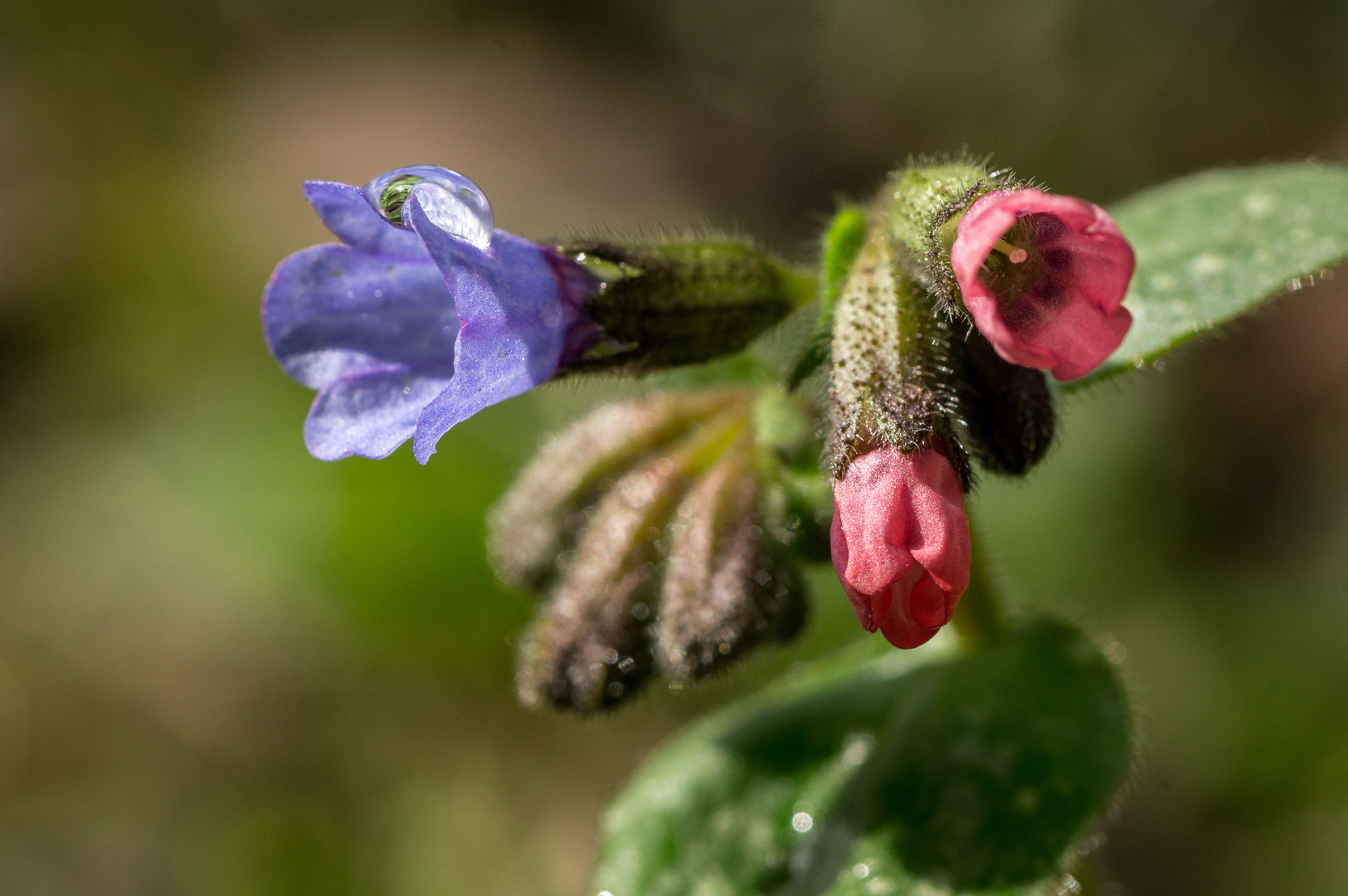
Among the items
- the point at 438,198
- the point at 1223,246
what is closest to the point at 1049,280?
the point at 438,198

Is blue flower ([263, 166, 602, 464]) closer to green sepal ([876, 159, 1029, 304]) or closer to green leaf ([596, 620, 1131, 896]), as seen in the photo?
green sepal ([876, 159, 1029, 304])

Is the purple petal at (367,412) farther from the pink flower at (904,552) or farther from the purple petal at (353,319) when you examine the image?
the pink flower at (904,552)

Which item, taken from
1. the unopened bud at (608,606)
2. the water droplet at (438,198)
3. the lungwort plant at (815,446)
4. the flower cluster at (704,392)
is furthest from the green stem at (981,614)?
the water droplet at (438,198)

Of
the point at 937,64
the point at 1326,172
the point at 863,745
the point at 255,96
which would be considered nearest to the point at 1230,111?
the point at 937,64

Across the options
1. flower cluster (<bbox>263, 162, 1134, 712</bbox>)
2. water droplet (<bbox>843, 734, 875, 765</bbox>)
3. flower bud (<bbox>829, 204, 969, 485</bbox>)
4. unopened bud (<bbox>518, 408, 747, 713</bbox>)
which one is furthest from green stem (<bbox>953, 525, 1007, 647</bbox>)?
flower bud (<bbox>829, 204, 969, 485</bbox>)

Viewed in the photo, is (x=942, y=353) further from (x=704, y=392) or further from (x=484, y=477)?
(x=484, y=477)
